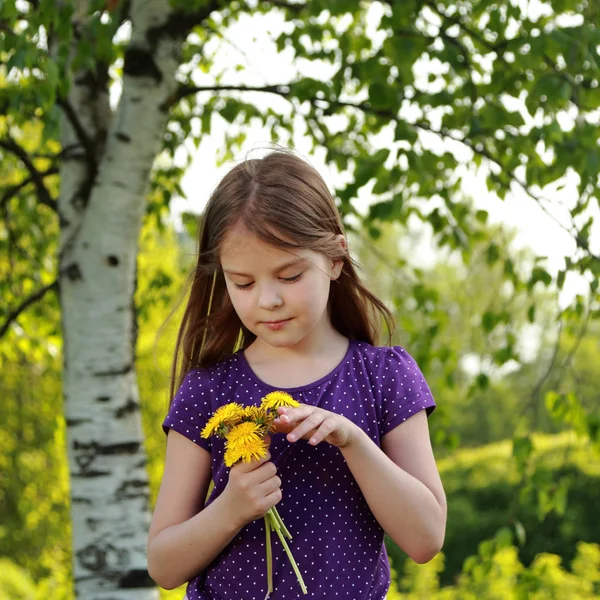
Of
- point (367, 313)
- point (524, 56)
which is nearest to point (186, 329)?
point (367, 313)

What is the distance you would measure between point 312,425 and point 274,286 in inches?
10.6

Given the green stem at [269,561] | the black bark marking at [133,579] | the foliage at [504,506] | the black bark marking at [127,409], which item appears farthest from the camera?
the foliage at [504,506]

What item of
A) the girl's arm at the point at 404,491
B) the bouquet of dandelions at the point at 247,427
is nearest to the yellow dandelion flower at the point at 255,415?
the bouquet of dandelions at the point at 247,427

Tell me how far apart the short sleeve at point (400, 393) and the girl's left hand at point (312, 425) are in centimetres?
21

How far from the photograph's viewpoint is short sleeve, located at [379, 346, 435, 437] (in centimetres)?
153

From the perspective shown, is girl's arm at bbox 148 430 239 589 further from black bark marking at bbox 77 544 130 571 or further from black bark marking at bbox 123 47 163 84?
black bark marking at bbox 123 47 163 84

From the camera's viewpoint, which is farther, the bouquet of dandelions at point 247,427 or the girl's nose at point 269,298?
the girl's nose at point 269,298

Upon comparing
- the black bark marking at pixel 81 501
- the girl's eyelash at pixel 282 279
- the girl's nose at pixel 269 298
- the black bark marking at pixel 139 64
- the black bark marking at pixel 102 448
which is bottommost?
the black bark marking at pixel 81 501

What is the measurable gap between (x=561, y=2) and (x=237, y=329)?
1.65 meters

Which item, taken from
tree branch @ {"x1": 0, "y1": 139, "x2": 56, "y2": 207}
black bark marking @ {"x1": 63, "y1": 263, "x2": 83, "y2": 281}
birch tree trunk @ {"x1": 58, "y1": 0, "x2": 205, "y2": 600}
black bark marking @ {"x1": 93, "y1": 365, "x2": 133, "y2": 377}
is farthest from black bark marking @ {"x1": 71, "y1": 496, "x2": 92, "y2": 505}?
tree branch @ {"x1": 0, "y1": 139, "x2": 56, "y2": 207}

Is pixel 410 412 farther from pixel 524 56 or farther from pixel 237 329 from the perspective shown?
pixel 524 56

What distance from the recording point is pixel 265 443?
53.1 inches

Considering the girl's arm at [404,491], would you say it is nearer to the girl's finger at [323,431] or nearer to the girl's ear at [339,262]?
the girl's finger at [323,431]

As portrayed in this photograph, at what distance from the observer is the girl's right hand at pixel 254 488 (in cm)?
135
